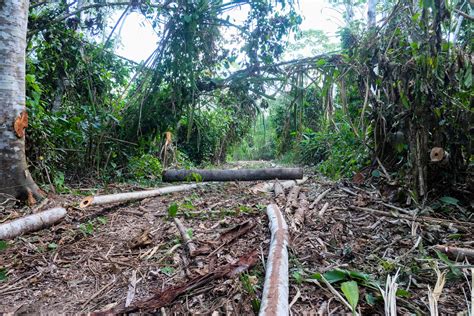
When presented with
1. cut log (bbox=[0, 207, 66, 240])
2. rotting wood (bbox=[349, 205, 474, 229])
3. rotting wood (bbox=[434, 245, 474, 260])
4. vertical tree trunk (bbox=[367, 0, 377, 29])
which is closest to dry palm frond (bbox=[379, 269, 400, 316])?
rotting wood (bbox=[434, 245, 474, 260])

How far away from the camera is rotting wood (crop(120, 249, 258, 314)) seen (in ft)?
4.65

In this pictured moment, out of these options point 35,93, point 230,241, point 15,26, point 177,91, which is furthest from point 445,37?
point 35,93

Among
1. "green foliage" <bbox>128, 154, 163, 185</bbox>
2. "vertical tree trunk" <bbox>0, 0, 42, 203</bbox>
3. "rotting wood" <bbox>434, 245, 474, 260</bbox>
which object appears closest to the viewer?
"rotting wood" <bbox>434, 245, 474, 260</bbox>

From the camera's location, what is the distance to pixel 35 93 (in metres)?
3.74

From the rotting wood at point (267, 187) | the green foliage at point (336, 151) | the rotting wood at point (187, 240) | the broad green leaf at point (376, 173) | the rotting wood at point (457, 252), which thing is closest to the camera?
the rotting wood at point (457, 252)

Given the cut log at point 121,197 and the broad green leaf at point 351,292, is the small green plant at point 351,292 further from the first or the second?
the cut log at point 121,197

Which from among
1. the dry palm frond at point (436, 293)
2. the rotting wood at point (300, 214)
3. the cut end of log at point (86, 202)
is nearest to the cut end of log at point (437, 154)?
the rotting wood at point (300, 214)

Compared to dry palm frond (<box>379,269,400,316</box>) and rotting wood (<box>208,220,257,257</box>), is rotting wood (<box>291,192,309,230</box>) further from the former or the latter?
dry palm frond (<box>379,269,400,316</box>)

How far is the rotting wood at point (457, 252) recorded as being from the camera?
5.53 feet

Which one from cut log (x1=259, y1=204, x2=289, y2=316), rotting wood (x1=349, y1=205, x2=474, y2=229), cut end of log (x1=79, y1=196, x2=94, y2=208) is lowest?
rotting wood (x1=349, y1=205, x2=474, y2=229)

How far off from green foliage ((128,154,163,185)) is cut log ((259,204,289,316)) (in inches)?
133

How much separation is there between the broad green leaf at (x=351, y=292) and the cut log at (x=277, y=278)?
0.27 m

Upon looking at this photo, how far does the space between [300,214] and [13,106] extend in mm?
3032

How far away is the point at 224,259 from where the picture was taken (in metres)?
1.85
